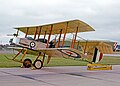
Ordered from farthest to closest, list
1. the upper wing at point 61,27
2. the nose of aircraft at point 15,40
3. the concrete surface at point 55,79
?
the nose of aircraft at point 15,40, the upper wing at point 61,27, the concrete surface at point 55,79

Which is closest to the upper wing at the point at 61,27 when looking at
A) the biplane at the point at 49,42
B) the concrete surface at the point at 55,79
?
the biplane at the point at 49,42

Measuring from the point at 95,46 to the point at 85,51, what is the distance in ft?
2.45

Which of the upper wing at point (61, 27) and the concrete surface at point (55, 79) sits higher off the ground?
the upper wing at point (61, 27)

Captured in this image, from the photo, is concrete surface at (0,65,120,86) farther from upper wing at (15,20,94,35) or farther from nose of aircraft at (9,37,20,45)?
nose of aircraft at (9,37,20,45)

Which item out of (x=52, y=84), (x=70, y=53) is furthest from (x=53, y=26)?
(x=52, y=84)

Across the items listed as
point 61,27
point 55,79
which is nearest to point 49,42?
point 61,27

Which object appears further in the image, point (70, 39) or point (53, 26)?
point (70, 39)

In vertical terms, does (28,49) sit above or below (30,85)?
above

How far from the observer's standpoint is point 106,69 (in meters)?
17.0

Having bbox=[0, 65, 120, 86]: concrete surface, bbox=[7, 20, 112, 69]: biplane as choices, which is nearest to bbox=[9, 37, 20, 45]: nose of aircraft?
bbox=[7, 20, 112, 69]: biplane

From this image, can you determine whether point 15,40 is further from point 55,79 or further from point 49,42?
point 55,79

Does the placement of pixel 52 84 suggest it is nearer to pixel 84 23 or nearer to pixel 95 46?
pixel 84 23

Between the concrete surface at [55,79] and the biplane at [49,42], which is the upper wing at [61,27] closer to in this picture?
the biplane at [49,42]

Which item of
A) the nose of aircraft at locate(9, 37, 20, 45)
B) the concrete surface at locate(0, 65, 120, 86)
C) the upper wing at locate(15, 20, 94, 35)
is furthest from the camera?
the nose of aircraft at locate(9, 37, 20, 45)
